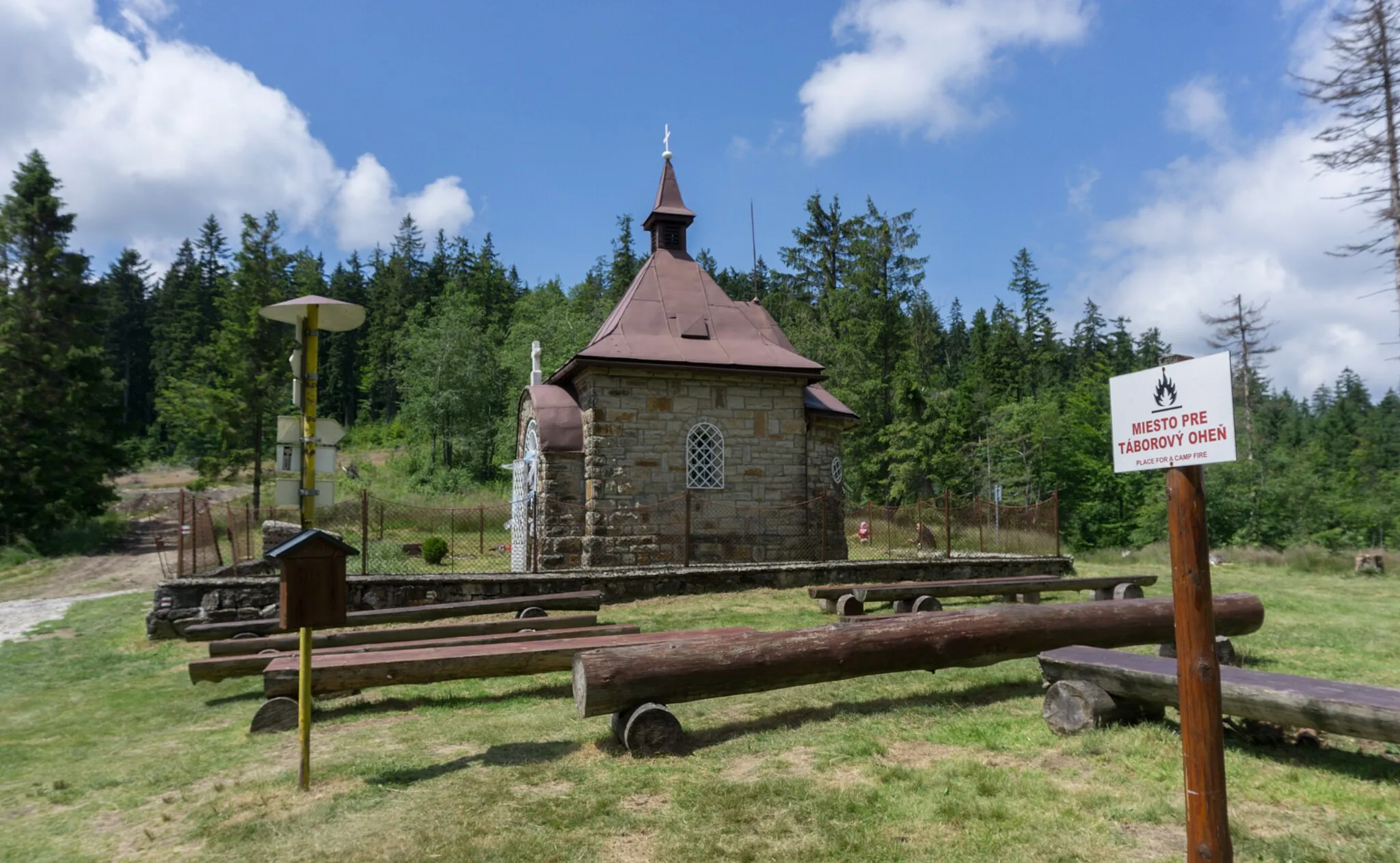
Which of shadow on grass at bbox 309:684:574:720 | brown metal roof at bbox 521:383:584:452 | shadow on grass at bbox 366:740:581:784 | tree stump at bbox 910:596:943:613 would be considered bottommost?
shadow on grass at bbox 309:684:574:720

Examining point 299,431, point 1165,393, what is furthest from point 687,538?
point 1165,393

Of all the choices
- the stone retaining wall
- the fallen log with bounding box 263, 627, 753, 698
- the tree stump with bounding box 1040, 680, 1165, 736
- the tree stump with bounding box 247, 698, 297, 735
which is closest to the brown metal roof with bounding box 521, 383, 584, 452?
the stone retaining wall

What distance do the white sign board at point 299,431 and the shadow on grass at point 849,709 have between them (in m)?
2.79

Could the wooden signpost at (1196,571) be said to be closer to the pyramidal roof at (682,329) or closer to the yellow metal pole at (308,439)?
the yellow metal pole at (308,439)

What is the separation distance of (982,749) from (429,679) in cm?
417

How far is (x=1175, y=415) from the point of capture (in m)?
3.12

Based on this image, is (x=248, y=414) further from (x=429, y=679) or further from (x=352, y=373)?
(x=352, y=373)

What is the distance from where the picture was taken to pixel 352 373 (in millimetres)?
70125

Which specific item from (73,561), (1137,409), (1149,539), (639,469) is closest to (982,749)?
Answer: (1137,409)

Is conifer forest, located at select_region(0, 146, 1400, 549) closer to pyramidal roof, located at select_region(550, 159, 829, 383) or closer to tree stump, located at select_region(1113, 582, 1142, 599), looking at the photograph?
pyramidal roof, located at select_region(550, 159, 829, 383)

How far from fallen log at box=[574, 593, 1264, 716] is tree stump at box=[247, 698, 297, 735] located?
2648 millimetres

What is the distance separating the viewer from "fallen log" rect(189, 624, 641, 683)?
7324 millimetres

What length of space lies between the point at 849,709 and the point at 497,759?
2642mm

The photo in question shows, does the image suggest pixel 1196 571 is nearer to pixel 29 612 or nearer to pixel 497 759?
pixel 497 759
